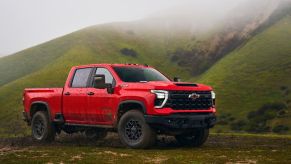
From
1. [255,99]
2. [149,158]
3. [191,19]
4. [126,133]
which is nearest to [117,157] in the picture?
[149,158]

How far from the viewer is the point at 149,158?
9.86 m

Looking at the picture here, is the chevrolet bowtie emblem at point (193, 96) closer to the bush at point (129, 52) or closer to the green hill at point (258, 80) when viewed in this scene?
the green hill at point (258, 80)

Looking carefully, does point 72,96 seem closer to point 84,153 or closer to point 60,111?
point 60,111

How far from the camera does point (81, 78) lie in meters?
13.9

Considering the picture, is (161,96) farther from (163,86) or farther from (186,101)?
(186,101)

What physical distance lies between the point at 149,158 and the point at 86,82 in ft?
14.9

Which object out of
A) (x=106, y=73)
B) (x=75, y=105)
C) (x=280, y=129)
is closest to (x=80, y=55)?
(x=280, y=129)

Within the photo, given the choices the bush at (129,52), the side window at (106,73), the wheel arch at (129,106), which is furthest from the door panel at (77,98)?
the bush at (129,52)

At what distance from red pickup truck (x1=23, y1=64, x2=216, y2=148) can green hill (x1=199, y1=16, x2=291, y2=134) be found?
165 feet

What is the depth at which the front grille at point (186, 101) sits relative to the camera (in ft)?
38.6

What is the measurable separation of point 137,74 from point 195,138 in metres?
2.62

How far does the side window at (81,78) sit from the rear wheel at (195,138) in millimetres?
3391

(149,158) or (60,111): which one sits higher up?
(60,111)

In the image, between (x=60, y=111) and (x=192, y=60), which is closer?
(x=60, y=111)
